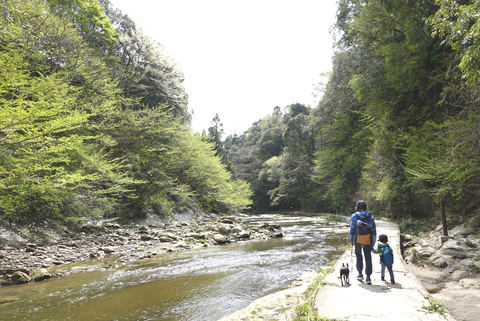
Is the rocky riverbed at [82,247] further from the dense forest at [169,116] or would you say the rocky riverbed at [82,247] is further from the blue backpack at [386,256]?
the blue backpack at [386,256]

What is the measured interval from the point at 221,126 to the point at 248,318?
48.2m

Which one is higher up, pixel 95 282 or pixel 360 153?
pixel 360 153

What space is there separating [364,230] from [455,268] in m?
3.55

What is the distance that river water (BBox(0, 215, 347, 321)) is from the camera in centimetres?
393

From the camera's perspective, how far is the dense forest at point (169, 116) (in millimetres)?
6684

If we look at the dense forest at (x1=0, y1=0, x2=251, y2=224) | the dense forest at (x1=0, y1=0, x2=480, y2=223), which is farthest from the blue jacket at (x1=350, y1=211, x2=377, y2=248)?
the dense forest at (x1=0, y1=0, x2=251, y2=224)

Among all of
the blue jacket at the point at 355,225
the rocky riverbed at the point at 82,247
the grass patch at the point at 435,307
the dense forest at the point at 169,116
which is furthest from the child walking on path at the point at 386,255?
the rocky riverbed at the point at 82,247

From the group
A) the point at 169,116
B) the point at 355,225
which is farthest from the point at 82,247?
the point at 169,116

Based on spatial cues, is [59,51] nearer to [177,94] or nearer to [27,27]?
[27,27]

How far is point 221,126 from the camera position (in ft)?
166

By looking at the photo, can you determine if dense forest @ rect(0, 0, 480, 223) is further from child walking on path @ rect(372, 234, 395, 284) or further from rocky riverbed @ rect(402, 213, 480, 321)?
child walking on path @ rect(372, 234, 395, 284)

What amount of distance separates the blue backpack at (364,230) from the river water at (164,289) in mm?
2069

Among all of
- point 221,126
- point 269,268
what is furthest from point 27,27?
point 221,126

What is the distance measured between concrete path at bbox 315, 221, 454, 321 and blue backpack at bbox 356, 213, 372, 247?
0.68 m
